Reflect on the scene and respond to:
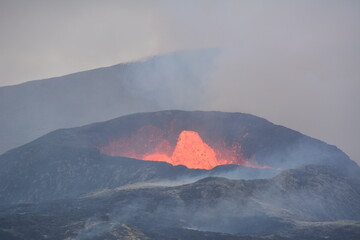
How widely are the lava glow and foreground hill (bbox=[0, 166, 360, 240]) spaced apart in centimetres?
2380

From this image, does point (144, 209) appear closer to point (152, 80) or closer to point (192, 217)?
point (192, 217)

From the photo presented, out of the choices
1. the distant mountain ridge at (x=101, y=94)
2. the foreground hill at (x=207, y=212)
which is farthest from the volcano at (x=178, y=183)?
the distant mountain ridge at (x=101, y=94)

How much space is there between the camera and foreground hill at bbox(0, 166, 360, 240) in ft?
192

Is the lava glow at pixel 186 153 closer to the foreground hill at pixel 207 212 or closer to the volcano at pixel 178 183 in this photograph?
the volcano at pixel 178 183

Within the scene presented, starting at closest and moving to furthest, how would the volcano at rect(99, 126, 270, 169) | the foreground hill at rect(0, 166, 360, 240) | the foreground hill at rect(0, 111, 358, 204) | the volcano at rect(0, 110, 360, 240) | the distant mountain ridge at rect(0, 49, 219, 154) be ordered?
1. the foreground hill at rect(0, 166, 360, 240)
2. the volcano at rect(0, 110, 360, 240)
3. the foreground hill at rect(0, 111, 358, 204)
4. the volcano at rect(99, 126, 270, 169)
5. the distant mountain ridge at rect(0, 49, 219, 154)

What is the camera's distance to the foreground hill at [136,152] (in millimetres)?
87875

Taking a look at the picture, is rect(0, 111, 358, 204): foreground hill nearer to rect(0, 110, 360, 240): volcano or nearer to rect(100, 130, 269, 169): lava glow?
rect(0, 110, 360, 240): volcano

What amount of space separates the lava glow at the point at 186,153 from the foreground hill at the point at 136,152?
0.41 metres

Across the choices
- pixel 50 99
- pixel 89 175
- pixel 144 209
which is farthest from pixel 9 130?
pixel 144 209

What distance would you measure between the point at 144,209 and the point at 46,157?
108 ft

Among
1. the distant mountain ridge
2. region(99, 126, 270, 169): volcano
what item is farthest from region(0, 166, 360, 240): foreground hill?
the distant mountain ridge

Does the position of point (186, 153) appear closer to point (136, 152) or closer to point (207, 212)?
point (136, 152)

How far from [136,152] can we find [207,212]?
40.7 meters

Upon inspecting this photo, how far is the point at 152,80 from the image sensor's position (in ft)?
595
